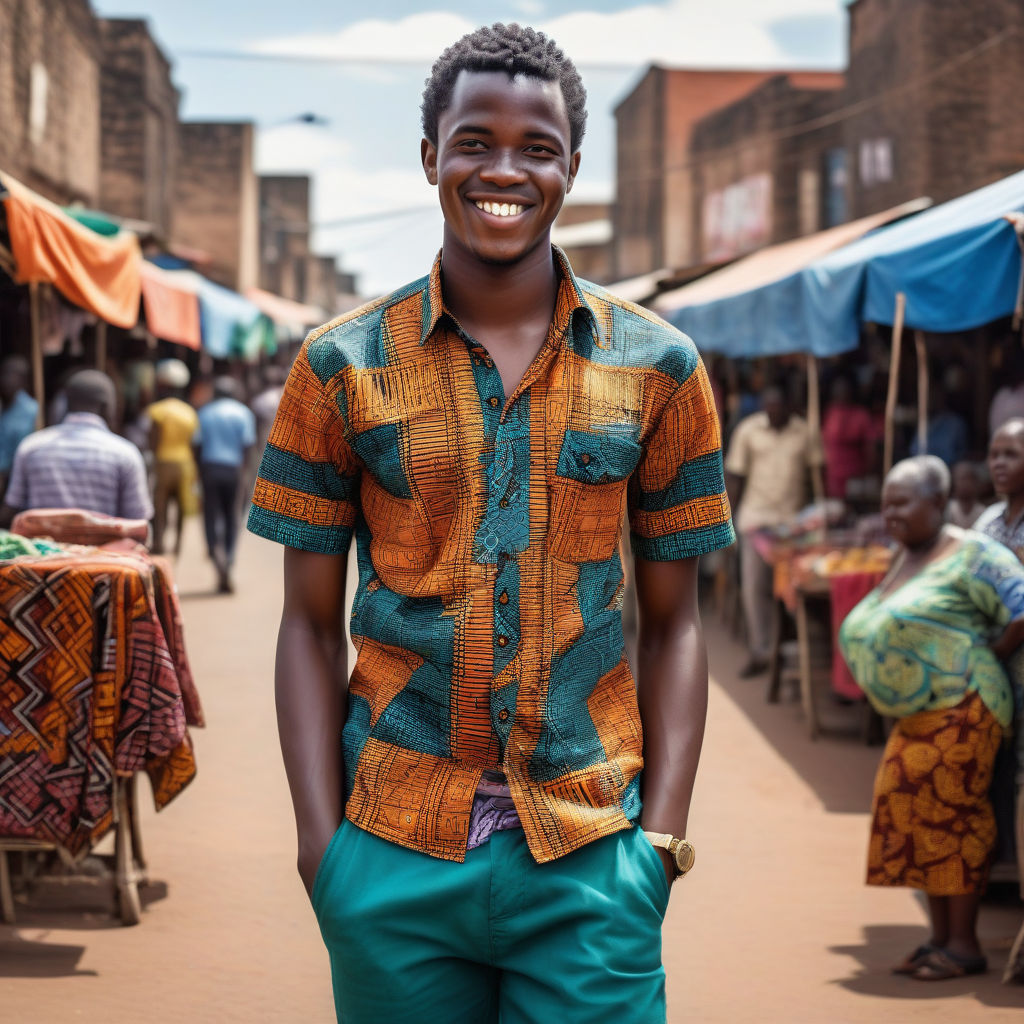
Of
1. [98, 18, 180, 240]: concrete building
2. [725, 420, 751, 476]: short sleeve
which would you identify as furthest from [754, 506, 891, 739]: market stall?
[98, 18, 180, 240]: concrete building

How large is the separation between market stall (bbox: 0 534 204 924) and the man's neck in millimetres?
2995

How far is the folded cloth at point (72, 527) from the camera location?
5.32m

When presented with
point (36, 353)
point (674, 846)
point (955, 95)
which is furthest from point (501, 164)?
point (955, 95)

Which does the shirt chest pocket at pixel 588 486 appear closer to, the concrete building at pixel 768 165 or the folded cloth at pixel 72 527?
the folded cloth at pixel 72 527

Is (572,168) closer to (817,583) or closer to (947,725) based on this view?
(947,725)

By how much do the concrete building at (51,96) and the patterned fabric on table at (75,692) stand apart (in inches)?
455

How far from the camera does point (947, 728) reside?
4852mm

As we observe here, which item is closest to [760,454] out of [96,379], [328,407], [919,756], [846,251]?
[846,251]

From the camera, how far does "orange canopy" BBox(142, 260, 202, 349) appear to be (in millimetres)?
11234

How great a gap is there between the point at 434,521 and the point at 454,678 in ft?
0.66

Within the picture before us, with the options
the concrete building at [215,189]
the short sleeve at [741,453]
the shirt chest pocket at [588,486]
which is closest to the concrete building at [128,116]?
the concrete building at [215,189]

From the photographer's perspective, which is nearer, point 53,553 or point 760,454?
point 53,553

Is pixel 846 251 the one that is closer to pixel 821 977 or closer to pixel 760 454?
pixel 760 454

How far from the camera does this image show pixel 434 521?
1.93 m
